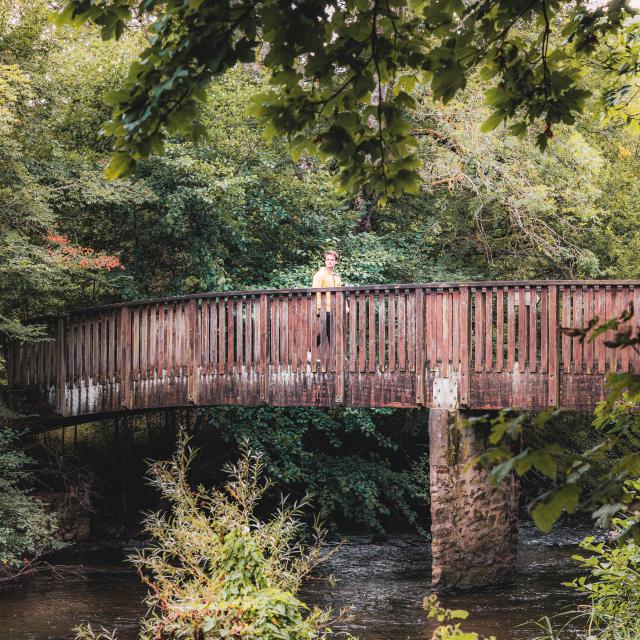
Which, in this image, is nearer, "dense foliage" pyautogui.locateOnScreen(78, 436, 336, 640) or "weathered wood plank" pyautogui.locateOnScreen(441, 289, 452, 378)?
"dense foliage" pyautogui.locateOnScreen(78, 436, 336, 640)

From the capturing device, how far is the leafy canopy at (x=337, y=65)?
13.0 feet

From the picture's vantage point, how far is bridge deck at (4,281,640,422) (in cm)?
1195

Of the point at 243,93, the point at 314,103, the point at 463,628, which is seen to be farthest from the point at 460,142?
the point at 314,103

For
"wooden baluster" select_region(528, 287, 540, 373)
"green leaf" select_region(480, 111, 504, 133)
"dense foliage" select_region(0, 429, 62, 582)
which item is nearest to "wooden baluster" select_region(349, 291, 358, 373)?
"wooden baluster" select_region(528, 287, 540, 373)

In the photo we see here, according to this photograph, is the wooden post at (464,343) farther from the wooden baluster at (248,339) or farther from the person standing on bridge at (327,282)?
the wooden baluster at (248,339)

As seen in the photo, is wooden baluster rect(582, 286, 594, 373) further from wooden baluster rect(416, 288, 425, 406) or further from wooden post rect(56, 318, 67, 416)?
wooden post rect(56, 318, 67, 416)

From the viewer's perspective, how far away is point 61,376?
48.8 feet

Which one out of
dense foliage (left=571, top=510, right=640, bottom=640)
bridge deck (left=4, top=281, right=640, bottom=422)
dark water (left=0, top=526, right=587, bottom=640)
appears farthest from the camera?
bridge deck (left=4, top=281, right=640, bottom=422)

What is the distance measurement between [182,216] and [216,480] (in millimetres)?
4546

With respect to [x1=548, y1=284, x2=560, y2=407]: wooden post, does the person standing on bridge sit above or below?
above

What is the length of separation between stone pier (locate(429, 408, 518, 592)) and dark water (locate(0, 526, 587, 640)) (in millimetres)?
332

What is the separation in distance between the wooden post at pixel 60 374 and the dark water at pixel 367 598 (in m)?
2.27

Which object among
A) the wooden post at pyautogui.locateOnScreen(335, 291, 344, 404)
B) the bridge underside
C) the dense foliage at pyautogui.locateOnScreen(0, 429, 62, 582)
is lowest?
the dense foliage at pyautogui.locateOnScreen(0, 429, 62, 582)

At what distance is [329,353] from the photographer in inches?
515
